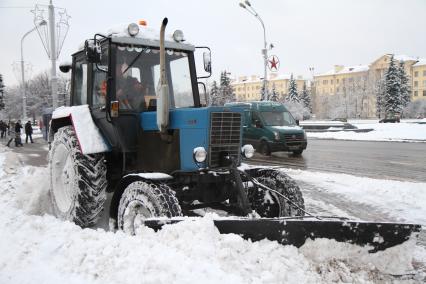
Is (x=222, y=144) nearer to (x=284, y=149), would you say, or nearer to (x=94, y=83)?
(x=94, y=83)

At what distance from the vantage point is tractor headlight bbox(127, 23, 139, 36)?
5.45 meters

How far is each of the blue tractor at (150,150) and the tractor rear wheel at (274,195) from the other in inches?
0.5

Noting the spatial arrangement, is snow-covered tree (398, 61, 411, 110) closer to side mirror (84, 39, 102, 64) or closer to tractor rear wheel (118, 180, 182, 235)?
side mirror (84, 39, 102, 64)

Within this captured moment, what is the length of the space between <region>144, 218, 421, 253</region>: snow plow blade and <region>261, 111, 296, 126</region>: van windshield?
1349 cm

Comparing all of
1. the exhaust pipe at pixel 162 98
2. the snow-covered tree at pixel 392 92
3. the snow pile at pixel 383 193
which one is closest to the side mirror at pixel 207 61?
the exhaust pipe at pixel 162 98

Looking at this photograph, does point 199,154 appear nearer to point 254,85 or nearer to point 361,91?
point 361,91

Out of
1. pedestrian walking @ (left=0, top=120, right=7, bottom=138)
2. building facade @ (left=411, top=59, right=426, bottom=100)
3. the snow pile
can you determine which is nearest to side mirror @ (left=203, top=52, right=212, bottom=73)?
the snow pile

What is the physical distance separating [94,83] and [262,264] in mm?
3777

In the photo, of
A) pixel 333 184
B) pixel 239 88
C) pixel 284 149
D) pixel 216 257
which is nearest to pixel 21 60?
pixel 284 149

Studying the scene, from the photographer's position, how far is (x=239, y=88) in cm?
13412

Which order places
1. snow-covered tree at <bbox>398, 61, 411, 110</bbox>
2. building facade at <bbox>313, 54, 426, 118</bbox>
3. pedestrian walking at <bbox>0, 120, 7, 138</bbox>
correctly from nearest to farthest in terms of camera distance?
1. pedestrian walking at <bbox>0, 120, 7, 138</bbox>
2. snow-covered tree at <bbox>398, 61, 411, 110</bbox>
3. building facade at <bbox>313, 54, 426, 118</bbox>

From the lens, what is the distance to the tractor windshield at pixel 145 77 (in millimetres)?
5523

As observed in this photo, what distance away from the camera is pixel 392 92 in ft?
189

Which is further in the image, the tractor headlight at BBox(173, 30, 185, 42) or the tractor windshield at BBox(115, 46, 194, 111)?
the tractor headlight at BBox(173, 30, 185, 42)
